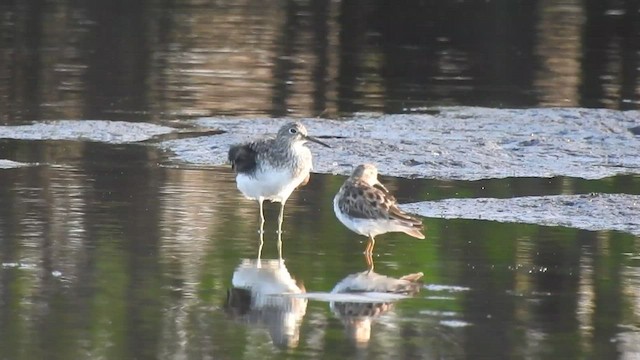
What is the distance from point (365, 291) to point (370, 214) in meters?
1.23

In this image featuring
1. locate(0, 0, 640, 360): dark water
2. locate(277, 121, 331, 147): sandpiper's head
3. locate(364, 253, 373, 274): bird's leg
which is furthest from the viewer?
locate(277, 121, 331, 147): sandpiper's head

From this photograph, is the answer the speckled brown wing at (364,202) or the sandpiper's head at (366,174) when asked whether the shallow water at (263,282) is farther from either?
the sandpiper's head at (366,174)

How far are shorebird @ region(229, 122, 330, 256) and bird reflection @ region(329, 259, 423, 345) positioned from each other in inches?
66.6

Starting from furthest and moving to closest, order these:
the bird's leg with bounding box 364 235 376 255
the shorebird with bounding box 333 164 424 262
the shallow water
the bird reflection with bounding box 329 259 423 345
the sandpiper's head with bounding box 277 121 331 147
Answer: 1. the sandpiper's head with bounding box 277 121 331 147
2. the bird's leg with bounding box 364 235 376 255
3. the shorebird with bounding box 333 164 424 262
4. the bird reflection with bounding box 329 259 423 345
5. the shallow water

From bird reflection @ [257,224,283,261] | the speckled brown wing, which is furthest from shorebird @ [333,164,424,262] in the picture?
bird reflection @ [257,224,283,261]

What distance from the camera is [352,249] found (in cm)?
1126

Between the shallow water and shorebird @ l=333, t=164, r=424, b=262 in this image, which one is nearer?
the shallow water

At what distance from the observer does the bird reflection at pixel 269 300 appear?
28.4ft

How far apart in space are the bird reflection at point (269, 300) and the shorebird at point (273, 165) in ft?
4.76

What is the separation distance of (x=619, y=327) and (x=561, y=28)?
861 inches

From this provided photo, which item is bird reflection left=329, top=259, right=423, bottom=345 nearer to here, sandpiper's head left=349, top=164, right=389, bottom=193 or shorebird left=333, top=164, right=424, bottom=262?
shorebird left=333, top=164, right=424, bottom=262

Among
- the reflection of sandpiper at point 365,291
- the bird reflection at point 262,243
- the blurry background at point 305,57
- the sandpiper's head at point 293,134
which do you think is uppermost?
the sandpiper's head at point 293,134

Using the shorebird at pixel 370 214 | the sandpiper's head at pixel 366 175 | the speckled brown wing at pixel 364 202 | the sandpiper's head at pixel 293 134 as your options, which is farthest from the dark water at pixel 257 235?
the sandpiper's head at pixel 293 134

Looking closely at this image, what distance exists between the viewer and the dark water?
8.51 meters
